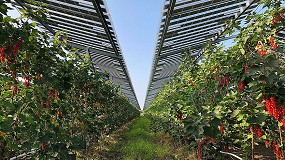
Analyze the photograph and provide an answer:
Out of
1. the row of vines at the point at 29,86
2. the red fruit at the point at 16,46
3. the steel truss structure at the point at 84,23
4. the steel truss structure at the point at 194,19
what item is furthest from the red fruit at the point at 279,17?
the steel truss structure at the point at 84,23

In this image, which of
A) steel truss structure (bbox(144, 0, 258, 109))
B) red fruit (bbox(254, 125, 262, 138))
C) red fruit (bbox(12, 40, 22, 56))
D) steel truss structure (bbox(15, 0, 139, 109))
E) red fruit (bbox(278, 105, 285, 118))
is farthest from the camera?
steel truss structure (bbox(144, 0, 258, 109))

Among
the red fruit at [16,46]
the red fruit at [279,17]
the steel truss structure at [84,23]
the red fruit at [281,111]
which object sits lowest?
the red fruit at [281,111]

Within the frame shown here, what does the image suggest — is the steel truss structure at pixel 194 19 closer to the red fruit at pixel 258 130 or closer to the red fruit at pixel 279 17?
the red fruit at pixel 279 17

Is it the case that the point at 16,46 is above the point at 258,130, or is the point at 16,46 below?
above

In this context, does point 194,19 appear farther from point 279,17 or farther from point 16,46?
point 16,46

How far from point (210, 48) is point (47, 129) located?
10.5ft

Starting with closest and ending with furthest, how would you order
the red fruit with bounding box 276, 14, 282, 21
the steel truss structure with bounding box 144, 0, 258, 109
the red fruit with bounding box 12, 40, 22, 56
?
the red fruit with bounding box 12, 40, 22, 56, the red fruit with bounding box 276, 14, 282, 21, the steel truss structure with bounding box 144, 0, 258, 109

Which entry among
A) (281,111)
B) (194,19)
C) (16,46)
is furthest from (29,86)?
(194,19)

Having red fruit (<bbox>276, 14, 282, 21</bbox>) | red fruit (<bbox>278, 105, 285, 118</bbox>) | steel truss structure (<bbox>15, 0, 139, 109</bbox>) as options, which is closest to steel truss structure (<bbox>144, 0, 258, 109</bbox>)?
steel truss structure (<bbox>15, 0, 139, 109</bbox>)

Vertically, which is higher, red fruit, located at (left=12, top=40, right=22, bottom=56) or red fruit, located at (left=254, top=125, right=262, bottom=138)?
red fruit, located at (left=12, top=40, right=22, bottom=56)

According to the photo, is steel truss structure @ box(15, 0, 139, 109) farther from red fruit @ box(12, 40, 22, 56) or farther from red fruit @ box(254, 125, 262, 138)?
red fruit @ box(254, 125, 262, 138)

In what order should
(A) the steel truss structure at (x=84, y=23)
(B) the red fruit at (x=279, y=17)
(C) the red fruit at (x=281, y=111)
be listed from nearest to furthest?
(C) the red fruit at (x=281, y=111) → (B) the red fruit at (x=279, y=17) → (A) the steel truss structure at (x=84, y=23)

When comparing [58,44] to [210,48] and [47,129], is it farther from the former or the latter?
[210,48]

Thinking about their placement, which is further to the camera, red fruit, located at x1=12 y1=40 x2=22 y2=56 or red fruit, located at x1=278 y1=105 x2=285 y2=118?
red fruit, located at x1=12 y1=40 x2=22 y2=56
